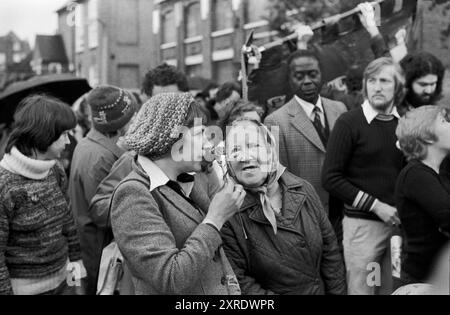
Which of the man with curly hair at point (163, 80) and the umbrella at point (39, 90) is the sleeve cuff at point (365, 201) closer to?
the man with curly hair at point (163, 80)

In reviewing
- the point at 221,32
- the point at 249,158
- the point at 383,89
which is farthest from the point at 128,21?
the point at 249,158

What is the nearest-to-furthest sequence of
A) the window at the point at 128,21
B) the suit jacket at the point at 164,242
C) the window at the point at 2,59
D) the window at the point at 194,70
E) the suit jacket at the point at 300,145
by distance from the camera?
1. the suit jacket at the point at 164,242
2. the suit jacket at the point at 300,145
3. the window at the point at 128,21
4. the window at the point at 2,59
5. the window at the point at 194,70

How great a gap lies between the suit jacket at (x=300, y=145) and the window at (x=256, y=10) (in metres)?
9.39

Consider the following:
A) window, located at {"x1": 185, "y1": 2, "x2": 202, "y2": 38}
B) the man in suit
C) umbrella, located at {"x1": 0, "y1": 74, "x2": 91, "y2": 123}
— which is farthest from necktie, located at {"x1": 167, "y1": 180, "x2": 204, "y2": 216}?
window, located at {"x1": 185, "y1": 2, "x2": 202, "y2": 38}

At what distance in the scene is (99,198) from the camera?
9.48 ft

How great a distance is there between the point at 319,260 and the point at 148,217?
867mm

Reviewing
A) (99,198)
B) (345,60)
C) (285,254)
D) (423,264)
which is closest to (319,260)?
(285,254)

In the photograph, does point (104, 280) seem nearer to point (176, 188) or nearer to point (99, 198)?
point (176, 188)

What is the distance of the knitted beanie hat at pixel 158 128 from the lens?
75.8 inches

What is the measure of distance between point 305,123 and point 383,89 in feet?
1.60

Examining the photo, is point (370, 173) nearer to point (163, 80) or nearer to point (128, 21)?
point (163, 80)

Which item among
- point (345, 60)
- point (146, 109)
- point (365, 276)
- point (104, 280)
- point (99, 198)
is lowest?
point (365, 276)

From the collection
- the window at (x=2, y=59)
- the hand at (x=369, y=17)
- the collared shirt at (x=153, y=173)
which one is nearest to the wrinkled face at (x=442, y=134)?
the collared shirt at (x=153, y=173)

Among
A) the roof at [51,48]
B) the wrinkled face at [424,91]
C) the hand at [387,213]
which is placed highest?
the roof at [51,48]
